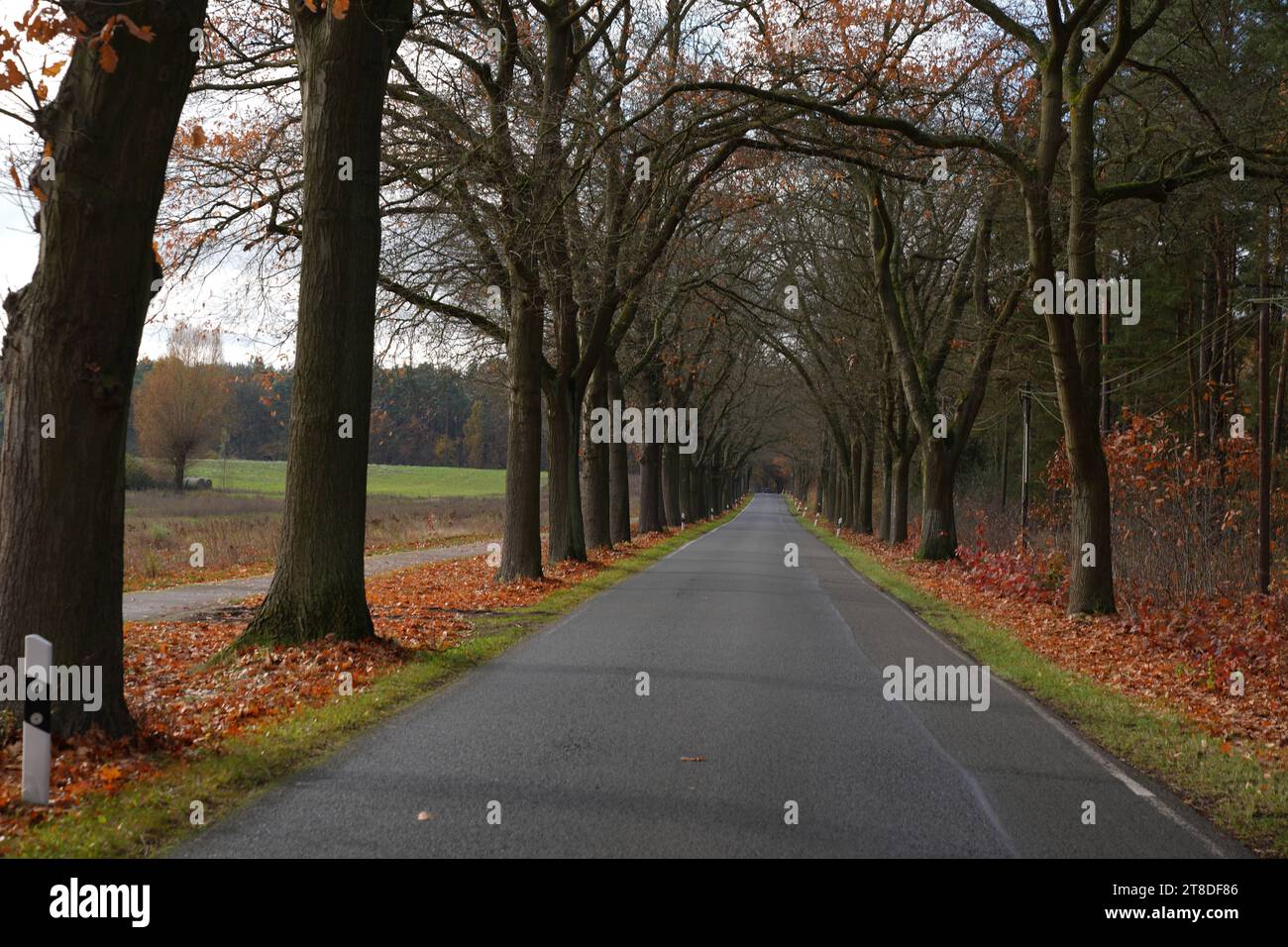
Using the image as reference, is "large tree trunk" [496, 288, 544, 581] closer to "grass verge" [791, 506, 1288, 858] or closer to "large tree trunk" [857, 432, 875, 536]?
"grass verge" [791, 506, 1288, 858]

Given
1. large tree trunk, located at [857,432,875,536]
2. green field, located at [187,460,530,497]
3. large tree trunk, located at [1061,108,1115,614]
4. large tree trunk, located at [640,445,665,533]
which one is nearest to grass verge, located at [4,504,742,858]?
large tree trunk, located at [1061,108,1115,614]

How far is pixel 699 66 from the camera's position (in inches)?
800

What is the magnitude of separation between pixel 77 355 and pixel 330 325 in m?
4.80

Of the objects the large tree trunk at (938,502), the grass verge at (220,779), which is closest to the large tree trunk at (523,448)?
the grass verge at (220,779)

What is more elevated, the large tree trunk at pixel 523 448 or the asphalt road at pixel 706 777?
the large tree trunk at pixel 523 448

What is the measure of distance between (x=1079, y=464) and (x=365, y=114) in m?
10.9

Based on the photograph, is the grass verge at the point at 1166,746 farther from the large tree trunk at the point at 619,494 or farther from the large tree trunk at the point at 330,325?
the large tree trunk at the point at 619,494

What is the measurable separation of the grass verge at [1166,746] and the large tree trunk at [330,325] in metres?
7.12

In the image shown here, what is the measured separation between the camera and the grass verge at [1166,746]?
6641 millimetres

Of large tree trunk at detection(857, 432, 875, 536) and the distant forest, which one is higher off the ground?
the distant forest

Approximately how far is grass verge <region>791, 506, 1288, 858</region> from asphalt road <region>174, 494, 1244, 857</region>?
0.88ft

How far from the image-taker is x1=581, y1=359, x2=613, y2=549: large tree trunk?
29953mm

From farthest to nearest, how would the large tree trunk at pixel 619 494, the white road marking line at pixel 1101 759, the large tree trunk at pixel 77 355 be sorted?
the large tree trunk at pixel 619 494 → the large tree trunk at pixel 77 355 → the white road marking line at pixel 1101 759
